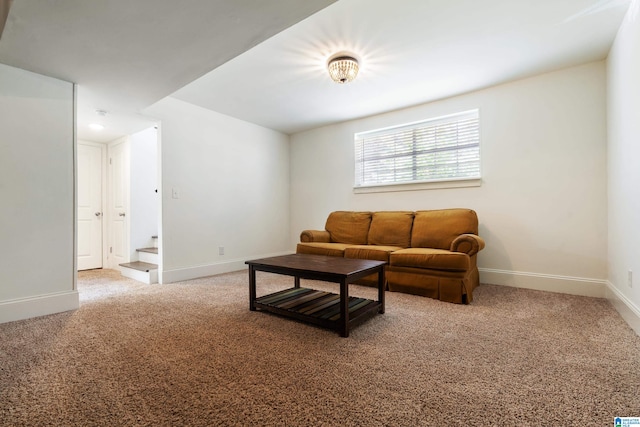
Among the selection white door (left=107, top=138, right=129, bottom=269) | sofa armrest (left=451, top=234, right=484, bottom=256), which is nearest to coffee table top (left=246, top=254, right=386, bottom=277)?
sofa armrest (left=451, top=234, right=484, bottom=256)

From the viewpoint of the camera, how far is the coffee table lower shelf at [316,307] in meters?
2.08

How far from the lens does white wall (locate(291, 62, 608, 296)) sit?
2920mm

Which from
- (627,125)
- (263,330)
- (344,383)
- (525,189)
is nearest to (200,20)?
(263,330)

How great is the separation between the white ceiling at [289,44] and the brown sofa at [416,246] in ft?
5.18

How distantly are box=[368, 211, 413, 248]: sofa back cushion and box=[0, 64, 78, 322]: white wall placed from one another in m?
3.25

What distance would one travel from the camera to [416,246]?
3475 mm

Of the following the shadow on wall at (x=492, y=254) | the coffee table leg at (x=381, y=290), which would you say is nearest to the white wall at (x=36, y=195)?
the coffee table leg at (x=381, y=290)

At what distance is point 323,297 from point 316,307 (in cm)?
31

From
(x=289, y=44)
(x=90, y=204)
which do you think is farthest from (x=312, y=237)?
(x=90, y=204)

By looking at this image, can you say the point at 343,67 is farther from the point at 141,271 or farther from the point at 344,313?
the point at 141,271

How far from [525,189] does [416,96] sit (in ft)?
5.51

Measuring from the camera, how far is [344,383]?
1.40m

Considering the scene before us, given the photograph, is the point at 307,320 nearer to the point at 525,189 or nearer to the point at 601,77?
the point at 525,189

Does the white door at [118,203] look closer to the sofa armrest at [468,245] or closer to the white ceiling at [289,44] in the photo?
the white ceiling at [289,44]
